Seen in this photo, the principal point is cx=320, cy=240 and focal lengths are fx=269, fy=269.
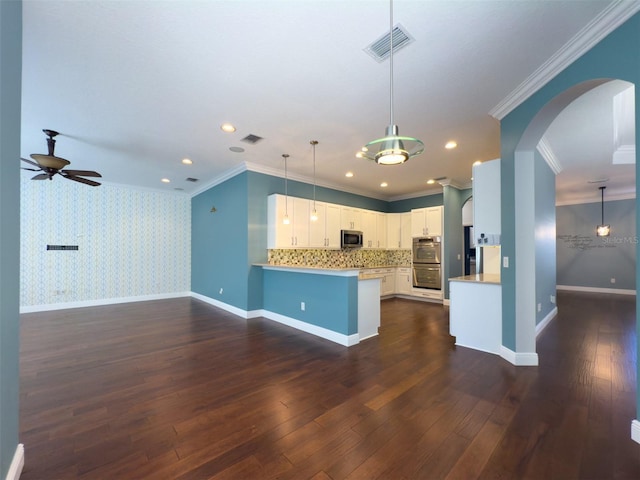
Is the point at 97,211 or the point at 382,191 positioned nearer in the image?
the point at 97,211

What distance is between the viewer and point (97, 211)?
6.62 metres

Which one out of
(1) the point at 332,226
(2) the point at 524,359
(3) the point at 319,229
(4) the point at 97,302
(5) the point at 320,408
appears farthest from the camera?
(4) the point at 97,302

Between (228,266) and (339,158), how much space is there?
3.27 meters

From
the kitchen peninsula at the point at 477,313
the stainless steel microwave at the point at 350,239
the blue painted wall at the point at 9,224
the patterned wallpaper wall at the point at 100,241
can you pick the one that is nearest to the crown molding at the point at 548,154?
the kitchen peninsula at the point at 477,313

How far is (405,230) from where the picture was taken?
24.9 feet

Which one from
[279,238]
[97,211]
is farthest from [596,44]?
[97,211]

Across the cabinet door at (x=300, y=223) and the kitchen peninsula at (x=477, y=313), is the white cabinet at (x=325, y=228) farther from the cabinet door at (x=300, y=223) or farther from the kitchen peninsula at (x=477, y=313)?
the kitchen peninsula at (x=477, y=313)

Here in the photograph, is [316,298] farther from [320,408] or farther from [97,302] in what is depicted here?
[97,302]

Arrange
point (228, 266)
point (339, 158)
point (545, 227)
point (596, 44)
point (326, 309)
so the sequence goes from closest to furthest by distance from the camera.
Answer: point (596, 44) → point (326, 309) → point (545, 227) → point (339, 158) → point (228, 266)

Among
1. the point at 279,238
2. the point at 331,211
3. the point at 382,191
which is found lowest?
the point at 279,238

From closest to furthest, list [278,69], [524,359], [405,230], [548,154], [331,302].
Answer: [278,69], [524,359], [331,302], [548,154], [405,230]

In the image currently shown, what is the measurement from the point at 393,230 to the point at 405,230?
13.5 inches

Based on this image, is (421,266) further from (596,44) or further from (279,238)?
(596,44)

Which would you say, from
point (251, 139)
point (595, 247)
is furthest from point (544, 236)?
point (595, 247)
